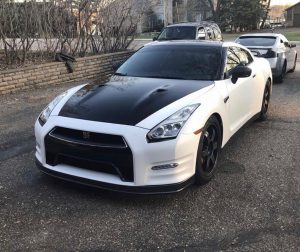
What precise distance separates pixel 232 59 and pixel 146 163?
2.58m

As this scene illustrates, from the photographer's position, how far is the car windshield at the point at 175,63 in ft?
17.4

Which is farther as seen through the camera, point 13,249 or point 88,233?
point 88,233

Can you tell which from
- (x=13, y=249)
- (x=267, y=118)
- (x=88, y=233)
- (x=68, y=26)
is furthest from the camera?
(x=68, y=26)

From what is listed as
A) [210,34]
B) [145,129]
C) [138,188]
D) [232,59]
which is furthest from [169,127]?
[210,34]

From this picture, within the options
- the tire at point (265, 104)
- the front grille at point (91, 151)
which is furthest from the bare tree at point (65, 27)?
the front grille at point (91, 151)

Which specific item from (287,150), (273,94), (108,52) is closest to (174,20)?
(108,52)

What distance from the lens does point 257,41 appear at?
41.2ft

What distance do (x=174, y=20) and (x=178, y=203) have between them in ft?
172

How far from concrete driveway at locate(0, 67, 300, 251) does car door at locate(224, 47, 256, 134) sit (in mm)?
492

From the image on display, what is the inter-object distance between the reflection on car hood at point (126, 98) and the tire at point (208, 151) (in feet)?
1.45

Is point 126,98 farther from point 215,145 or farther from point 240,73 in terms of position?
point 240,73

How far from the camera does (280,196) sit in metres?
4.29

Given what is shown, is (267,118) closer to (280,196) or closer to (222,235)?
(280,196)

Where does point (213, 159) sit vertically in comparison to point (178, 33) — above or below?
below
